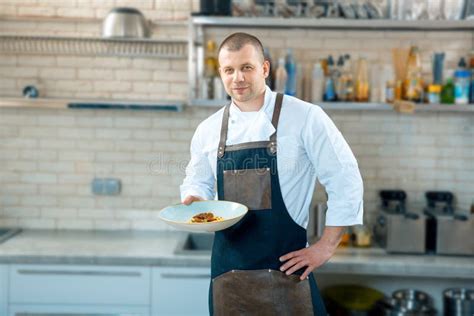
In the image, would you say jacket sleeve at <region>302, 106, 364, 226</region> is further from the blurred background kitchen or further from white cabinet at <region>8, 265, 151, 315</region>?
white cabinet at <region>8, 265, 151, 315</region>

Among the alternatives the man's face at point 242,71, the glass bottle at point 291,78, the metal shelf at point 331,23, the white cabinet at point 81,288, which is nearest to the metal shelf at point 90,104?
the metal shelf at point 331,23

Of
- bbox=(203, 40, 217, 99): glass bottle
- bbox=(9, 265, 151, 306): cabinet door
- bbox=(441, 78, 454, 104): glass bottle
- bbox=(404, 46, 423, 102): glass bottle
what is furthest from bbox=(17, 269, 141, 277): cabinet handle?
bbox=(441, 78, 454, 104): glass bottle

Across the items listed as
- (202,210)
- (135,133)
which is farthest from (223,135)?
(135,133)

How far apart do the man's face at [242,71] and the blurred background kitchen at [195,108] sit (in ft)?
3.84

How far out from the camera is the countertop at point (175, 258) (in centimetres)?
298

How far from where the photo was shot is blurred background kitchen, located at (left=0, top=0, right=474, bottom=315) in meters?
3.33

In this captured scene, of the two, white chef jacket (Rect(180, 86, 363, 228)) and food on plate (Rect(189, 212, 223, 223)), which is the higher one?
white chef jacket (Rect(180, 86, 363, 228))

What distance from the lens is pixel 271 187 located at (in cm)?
222

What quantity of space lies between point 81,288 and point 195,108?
4.42 ft

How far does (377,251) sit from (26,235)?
83.7 inches

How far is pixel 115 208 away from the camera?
12.4 feet

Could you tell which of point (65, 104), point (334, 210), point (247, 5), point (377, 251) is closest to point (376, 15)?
point (247, 5)

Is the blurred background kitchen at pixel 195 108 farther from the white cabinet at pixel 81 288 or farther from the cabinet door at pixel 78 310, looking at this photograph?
the cabinet door at pixel 78 310

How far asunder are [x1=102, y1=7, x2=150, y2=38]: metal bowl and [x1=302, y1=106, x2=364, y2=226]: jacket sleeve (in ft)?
5.29
